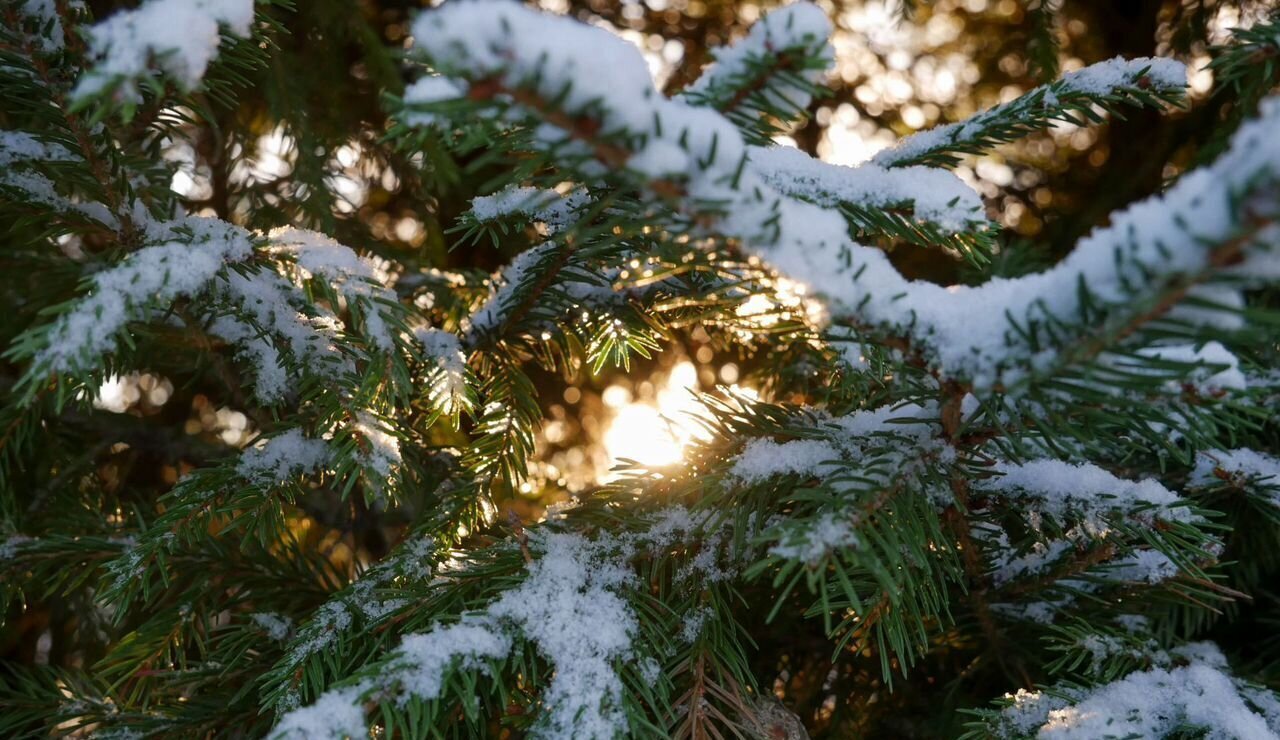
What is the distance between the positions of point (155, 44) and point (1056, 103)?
69 centimetres

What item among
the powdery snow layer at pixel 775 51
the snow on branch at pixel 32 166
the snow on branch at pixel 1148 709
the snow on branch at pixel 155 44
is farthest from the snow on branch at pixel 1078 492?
the snow on branch at pixel 32 166

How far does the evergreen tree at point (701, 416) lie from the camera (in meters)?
0.45

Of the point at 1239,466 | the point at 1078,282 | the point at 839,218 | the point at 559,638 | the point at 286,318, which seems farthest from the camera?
the point at 1239,466

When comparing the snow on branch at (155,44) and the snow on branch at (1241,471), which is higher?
the snow on branch at (155,44)

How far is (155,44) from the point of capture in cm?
46

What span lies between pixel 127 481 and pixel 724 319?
111 centimetres

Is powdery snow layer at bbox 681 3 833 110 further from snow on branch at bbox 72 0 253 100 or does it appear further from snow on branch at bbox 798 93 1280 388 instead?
snow on branch at bbox 72 0 253 100

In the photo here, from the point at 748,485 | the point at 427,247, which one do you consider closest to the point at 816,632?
the point at 748,485

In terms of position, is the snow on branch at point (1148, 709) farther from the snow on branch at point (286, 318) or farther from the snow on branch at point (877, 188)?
the snow on branch at point (286, 318)

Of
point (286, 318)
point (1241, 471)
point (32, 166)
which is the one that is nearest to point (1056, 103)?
point (1241, 471)

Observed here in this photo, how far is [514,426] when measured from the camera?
87 cm

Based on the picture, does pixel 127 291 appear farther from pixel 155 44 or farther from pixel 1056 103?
pixel 1056 103

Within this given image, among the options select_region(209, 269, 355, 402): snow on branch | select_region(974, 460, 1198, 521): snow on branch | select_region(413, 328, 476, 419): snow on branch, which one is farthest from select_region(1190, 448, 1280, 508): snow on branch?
select_region(209, 269, 355, 402): snow on branch

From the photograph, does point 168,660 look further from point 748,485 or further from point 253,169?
point 253,169
